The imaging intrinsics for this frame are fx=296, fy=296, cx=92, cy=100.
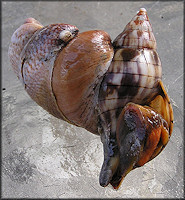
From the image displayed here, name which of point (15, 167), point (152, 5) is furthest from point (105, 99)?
point (152, 5)

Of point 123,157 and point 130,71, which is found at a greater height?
point 130,71

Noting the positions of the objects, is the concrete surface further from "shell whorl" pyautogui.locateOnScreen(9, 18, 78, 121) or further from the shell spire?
the shell spire

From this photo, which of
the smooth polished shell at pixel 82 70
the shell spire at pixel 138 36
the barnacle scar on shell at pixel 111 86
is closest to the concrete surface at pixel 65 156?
the barnacle scar on shell at pixel 111 86

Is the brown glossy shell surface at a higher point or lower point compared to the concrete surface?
higher

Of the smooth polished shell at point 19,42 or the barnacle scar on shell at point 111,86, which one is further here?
the smooth polished shell at point 19,42

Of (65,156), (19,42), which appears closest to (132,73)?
(19,42)

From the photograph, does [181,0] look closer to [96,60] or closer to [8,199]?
[96,60]

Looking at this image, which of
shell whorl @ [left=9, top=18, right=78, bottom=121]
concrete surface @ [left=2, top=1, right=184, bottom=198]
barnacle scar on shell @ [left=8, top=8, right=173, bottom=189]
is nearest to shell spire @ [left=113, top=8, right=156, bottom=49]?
barnacle scar on shell @ [left=8, top=8, right=173, bottom=189]

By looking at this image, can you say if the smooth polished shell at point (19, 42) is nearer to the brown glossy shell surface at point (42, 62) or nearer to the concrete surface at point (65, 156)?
the brown glossy shell surface at point (42, 62)
